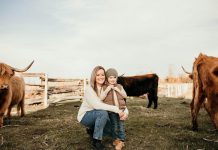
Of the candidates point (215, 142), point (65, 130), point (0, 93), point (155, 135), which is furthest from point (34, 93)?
point (215, 142)

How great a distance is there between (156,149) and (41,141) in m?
2.11

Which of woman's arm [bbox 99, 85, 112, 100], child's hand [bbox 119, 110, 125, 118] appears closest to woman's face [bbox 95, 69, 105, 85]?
woman's arm [bbox 99, 85, 112, 100]

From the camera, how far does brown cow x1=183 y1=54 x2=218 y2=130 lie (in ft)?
14.1

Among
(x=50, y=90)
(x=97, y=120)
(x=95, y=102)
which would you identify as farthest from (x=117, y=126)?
(x=50, y=90)

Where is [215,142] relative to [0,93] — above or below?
below

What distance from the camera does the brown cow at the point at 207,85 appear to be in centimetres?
430

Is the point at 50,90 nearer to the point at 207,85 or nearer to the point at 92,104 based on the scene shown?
the point at 92,104

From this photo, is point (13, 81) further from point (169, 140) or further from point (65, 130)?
point (169, 140)

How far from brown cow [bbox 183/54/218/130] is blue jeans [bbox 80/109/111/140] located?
1612 mm

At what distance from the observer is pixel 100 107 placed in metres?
4.53

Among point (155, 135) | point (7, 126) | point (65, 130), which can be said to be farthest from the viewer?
point (7, 126)

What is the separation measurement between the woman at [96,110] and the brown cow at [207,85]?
4.35ft

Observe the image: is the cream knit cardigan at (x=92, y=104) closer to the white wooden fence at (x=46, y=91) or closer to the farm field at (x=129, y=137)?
the farm field at (x=129, y=137)

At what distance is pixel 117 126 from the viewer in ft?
15.6
